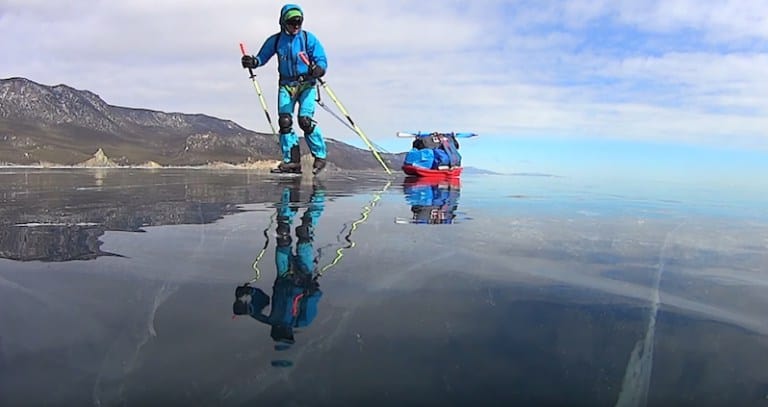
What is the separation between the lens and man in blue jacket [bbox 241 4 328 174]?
1153 cm

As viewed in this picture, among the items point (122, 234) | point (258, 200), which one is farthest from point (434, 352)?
point (258, 200)

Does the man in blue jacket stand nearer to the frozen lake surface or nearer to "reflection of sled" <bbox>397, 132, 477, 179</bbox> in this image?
"reflection of sled" <bbox>397, 132, 477, 179</bbox>

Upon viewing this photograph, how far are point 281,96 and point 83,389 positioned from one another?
10567mm

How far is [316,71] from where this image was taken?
37.5 feet

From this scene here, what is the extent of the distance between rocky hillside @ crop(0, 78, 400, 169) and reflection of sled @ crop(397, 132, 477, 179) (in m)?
69.9

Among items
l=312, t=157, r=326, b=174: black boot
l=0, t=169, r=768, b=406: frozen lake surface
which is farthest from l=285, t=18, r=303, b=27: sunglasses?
l=0, t=169, r=768, b=406: frozen lake surface

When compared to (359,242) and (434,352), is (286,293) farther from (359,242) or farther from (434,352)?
(359,242)

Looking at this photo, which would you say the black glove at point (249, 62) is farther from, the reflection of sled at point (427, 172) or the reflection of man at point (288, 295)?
the reflection of man at point (288, 295)

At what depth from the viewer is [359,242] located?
189 inches

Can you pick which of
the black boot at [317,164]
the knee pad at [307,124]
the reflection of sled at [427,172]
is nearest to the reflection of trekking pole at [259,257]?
the knee pad at [307,124]

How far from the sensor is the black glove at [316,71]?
11.4 metres

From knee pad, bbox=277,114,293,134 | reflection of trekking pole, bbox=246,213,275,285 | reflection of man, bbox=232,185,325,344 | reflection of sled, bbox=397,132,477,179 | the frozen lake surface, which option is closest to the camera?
the frozen lake surface

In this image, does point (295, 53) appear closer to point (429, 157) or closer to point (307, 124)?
point (307, 124)

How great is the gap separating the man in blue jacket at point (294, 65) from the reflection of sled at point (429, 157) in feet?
16.2
